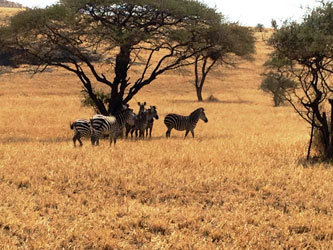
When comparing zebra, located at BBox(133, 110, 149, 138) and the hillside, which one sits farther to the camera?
the hillside

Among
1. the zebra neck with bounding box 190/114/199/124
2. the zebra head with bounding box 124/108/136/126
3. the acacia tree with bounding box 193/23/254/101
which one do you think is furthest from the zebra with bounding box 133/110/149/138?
the acacia tree with bounding box 193/23/254/101

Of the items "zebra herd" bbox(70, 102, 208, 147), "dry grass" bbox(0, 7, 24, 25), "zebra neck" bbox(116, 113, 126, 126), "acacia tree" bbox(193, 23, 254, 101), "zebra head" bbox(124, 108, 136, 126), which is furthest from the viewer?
"dry grass" bbox(0, 7, 24, 25)

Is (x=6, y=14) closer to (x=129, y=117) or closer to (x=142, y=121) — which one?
(x=129, y=117)

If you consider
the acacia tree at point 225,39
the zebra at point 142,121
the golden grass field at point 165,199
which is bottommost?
the golden grass field at point 165,199

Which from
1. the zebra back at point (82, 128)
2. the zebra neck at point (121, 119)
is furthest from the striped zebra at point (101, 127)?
the zebra neck at point (121, 119)

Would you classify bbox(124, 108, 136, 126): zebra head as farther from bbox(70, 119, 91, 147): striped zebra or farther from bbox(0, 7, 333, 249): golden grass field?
bbox(0, 7, 333, 249): golden grass field

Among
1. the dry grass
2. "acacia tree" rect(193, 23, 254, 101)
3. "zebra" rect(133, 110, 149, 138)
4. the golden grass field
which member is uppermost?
the dry grass

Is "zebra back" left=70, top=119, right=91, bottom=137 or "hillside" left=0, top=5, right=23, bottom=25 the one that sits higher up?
"hillside" left=0, top=5, right=23, bottom=25

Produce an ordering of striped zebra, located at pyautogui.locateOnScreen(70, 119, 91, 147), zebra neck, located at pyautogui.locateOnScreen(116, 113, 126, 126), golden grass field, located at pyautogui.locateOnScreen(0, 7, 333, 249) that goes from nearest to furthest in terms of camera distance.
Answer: golden grass field, located at pyautogui.locateOnScreen(0, 7, 333, 249), striped zebra, located at pyautogui.locateOnScreen(70, 119, 91, 147), zebra neck, located at pyautogui.locateOnScreen(116, 113, 126, 126)

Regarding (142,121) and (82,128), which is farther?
(142,121)

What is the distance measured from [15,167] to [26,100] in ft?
103

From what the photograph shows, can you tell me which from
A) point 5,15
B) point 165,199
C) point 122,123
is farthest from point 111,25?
point 5,15

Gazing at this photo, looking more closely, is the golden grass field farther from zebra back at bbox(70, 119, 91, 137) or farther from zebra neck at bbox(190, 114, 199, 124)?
zebra neck at bbox(190, 114, 199, 124)

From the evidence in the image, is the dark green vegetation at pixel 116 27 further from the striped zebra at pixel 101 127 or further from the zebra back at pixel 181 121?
the striped zebra at pixel 101 127
